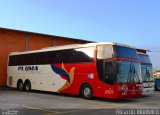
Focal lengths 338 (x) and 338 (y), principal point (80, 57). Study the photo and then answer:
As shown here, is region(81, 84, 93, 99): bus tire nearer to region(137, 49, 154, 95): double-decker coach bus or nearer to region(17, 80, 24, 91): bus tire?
region(137, 49, 154, 95): double-decker coach bus

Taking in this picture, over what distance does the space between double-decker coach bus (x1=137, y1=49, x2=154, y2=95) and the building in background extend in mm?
11502

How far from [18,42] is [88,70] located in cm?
1256

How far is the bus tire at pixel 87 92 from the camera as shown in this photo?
62.2 ft

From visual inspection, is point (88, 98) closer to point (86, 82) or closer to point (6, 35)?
point (86, 82)

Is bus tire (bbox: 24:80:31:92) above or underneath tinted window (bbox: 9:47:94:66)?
underneath

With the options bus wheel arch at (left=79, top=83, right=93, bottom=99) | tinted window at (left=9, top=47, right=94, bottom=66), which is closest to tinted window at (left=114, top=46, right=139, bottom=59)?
tinted window at (left=9, top=47, right=94, bottom=66)

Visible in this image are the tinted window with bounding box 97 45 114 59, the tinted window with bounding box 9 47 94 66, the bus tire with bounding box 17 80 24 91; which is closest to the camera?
→ the tinted window with bounding box 97 45 114 59

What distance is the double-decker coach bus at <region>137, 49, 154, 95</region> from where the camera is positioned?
21.0 m

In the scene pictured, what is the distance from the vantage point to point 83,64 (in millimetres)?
19516

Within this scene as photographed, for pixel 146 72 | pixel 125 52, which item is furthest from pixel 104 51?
pixel 146 72

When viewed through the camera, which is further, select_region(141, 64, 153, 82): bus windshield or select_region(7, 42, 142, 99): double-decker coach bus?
select_region(141, 64, 153, 82): bus windshield

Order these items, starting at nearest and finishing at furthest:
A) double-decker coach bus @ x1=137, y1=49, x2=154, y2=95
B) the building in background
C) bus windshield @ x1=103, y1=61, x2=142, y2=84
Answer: bus windshield @ x1=103, y1=61, x2=142, y2=84 < double-decker coach bus @ x1=137, y1=49, x2=154, y2=95 < the building in background

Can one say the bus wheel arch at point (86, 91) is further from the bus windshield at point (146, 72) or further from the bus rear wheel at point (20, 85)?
the bus rear wheel at point (20, 85)

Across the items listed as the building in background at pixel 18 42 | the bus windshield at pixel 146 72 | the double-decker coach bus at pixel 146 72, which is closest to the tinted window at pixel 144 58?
the double-decker coach bus at pixel 146 72
